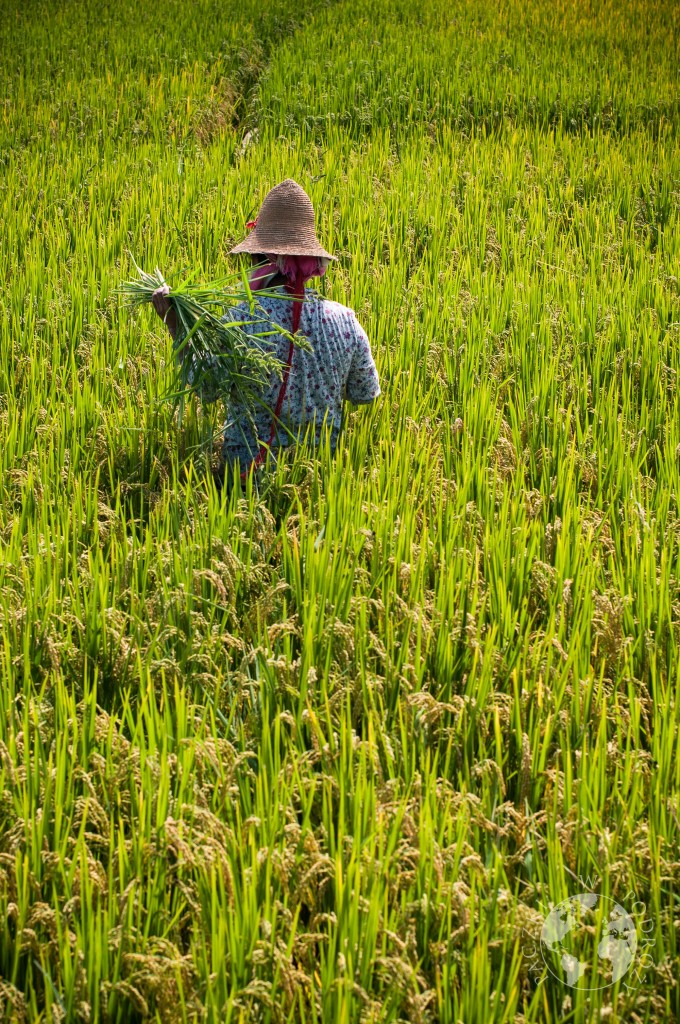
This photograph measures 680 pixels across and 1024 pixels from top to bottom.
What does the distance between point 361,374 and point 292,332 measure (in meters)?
0.31

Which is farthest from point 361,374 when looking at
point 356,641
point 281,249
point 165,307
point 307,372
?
Answer: point 356,641

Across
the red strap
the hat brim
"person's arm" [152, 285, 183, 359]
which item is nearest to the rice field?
the red strap

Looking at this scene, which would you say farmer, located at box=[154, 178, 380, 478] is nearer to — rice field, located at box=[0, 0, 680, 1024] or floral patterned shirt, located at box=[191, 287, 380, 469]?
floral patterned shirt, located at box=[191, 287, 380, 469]

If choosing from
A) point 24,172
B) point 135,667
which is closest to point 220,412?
point 135,667

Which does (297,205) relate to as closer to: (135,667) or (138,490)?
(138,490)

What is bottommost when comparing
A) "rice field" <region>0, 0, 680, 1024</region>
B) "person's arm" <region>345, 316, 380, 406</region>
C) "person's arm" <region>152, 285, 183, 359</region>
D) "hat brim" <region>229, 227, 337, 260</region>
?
"rice field" <region>0, 0, 680, 1024</region>

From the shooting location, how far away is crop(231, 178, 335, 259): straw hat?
9.47ft

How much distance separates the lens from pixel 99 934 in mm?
1458

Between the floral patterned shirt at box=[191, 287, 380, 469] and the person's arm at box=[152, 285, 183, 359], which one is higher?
the person's arm at box=[152, 285, 183, 359]

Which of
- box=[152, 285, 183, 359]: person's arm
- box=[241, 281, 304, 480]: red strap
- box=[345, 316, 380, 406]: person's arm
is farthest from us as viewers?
box=[345, 316, 380, 406]: person's arm

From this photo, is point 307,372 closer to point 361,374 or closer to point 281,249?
point 361,374

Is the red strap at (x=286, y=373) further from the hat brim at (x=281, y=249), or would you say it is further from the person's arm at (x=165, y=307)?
the person's arm at (x=165, y=307)

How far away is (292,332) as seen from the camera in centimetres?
294

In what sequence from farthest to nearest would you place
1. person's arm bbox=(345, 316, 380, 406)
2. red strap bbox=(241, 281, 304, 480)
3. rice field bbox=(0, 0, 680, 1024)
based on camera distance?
person's arm bbox=(345, 316, 380, 406) < red strap bbox=(241, 281, 304, 480) < rice field bbox=(0, 0, 680, 1024)
